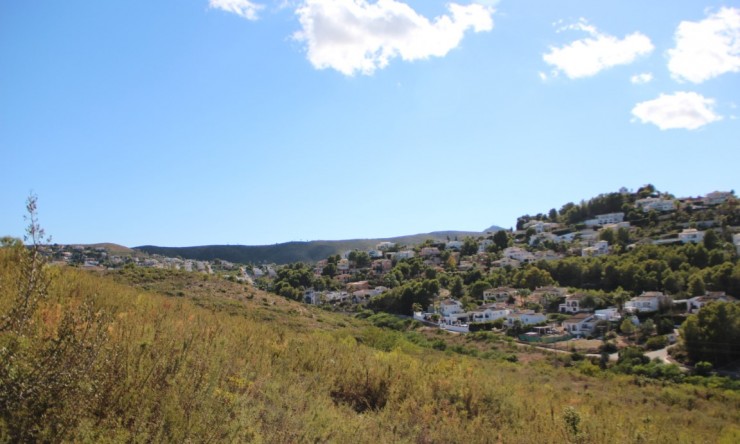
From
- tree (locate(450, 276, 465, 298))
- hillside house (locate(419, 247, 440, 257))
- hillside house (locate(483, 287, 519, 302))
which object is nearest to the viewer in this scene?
hillside house (locate(483, 287, 519, 302))

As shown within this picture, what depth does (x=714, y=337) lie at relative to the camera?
31500 millimetres

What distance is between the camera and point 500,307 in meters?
51.7

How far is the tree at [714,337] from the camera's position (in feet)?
102

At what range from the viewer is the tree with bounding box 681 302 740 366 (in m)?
30.9

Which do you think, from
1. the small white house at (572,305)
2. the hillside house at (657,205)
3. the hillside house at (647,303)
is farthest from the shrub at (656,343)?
the hillside house at (657,205)

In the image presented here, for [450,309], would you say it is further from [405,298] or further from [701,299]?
[701,299]

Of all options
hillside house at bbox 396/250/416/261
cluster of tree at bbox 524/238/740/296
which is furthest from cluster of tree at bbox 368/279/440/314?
hillside house at bbox 396/250/416/261

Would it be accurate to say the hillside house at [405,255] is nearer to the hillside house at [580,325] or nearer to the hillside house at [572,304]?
the hillside house at [572,304]

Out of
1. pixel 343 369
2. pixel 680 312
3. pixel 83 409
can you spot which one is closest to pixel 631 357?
pixel 680 312

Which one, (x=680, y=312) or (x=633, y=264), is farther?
(x=633, y=264)

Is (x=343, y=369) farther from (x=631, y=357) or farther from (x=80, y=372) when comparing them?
(x=631, y=357)

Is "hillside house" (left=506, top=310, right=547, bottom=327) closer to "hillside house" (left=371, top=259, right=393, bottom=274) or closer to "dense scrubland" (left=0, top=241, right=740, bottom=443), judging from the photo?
"dense scrubland" (left=0, top=241, right=740, bottom=443)

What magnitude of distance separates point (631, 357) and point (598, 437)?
29.6 meters

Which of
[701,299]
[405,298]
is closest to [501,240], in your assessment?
[405,298]
